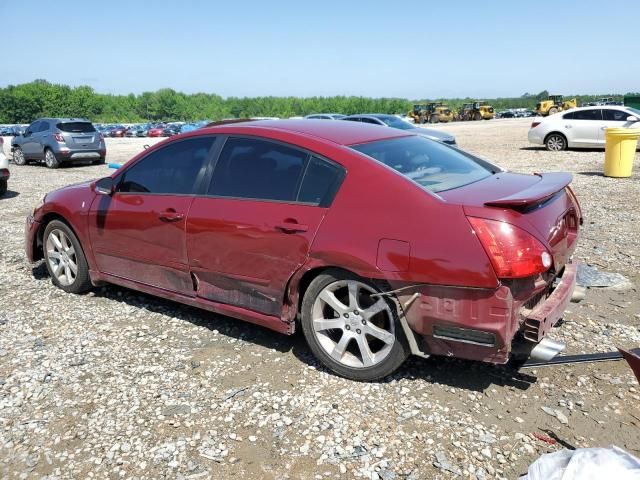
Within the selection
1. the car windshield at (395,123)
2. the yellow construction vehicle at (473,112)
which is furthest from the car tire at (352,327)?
the yellow construction vehicle at (473,112)

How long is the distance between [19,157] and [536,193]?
20.4 m

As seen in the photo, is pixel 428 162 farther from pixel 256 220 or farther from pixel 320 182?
pixel 256 220

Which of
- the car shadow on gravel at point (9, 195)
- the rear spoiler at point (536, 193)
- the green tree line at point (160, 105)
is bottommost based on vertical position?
the car shadow on gravel at point (9, 195)

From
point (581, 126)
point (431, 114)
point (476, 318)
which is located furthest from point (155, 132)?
point (476, 318)

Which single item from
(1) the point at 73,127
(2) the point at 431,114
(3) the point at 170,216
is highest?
(2) the point at 431,114

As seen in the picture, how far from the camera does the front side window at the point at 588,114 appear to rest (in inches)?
692

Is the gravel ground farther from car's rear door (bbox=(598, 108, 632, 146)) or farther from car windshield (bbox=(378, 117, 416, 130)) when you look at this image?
car's rear door (bbox=(598, 108, 632, 146))

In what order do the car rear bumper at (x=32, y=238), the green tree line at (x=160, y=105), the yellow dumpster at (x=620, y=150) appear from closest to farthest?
the car rear bumper at (x=32, y=238)
the yellow dumpster at (x=620, y=150)
the green tree line at (x=160, y=105)

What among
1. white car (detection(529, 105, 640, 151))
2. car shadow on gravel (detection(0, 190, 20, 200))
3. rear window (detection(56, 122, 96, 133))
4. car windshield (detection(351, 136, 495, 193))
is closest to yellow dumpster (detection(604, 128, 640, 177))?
white car (detection(529, 105, 640, 151))

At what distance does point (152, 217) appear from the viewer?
13.9 feet

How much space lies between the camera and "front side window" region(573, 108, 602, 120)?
17586 mm

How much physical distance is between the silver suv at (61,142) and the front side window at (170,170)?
14.6 metres

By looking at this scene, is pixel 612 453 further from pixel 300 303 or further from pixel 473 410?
pixel 300 303

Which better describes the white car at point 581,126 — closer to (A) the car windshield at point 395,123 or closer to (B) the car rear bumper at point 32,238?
(A) the car windshield at point 395,123
